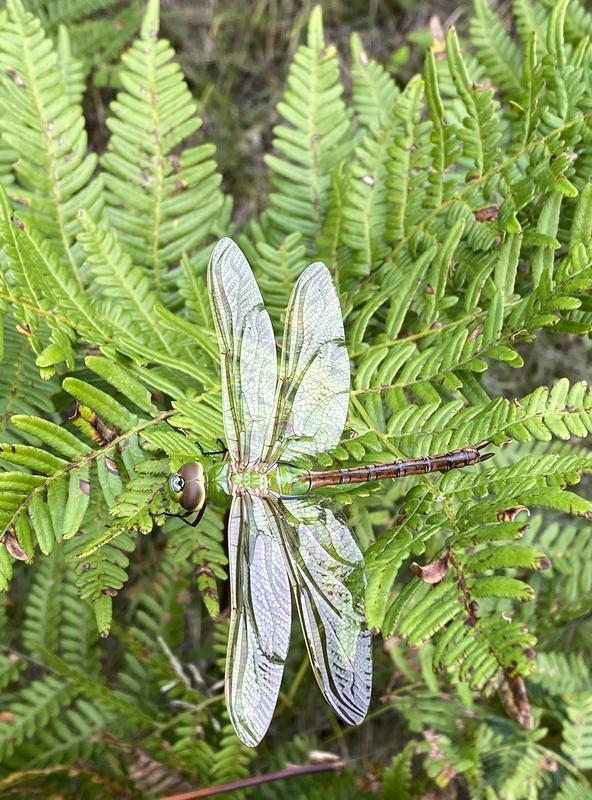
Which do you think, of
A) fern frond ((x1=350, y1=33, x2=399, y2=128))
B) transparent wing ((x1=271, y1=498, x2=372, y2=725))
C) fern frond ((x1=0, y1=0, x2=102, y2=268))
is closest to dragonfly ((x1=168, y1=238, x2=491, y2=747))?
transparent wing ((x1=271, y1=498, x2=372, y2=725))

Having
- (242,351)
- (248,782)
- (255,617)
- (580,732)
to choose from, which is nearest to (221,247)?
(242,351)

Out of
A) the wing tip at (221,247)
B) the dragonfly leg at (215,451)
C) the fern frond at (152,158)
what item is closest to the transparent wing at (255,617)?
the dragonfly leg at (215,451)

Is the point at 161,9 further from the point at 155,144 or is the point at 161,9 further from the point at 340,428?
the point at 340,428

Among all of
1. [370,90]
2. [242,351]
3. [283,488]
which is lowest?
[283,488]

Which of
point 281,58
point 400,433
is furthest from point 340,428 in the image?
point 281,58

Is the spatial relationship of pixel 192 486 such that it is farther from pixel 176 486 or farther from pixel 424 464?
pixel 424 464

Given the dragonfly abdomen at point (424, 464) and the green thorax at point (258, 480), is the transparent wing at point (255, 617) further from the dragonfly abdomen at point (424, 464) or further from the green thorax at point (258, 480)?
the dragonfly abdomen at point (424, 464)

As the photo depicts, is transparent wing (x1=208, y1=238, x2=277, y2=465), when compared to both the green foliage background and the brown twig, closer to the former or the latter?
the green foliage background
